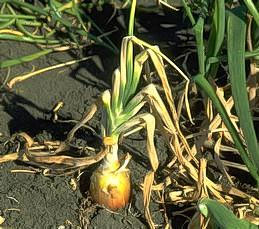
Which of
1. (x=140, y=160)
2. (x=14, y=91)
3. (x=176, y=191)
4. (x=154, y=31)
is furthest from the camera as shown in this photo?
(x=154, y=31)

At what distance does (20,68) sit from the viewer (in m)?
2.15

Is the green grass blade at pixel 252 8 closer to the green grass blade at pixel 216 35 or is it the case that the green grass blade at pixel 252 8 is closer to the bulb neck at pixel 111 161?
the green grass blade at pixel 216 35

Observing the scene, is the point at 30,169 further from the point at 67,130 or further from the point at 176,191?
the point at 176,191

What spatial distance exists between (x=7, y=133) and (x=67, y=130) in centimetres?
16

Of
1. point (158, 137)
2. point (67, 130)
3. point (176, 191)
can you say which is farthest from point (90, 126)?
point (176, 191)

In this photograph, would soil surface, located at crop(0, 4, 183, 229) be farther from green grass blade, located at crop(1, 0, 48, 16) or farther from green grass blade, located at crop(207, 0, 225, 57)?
green grass blade, located at crop(207, 0, 225, 57)

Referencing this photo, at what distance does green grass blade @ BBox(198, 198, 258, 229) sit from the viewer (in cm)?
134

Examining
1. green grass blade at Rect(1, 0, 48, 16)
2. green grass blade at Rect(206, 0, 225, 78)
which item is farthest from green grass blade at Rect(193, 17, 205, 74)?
green grass blade at Rect(1, 0, 48, 16)

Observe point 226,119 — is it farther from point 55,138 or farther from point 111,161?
point 55,138

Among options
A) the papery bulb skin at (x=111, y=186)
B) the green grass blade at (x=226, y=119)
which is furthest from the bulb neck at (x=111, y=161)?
the green grass blade at (x=226, y=119)

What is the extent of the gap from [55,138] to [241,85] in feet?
2.00

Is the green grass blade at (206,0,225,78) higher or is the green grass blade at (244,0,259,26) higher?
the green grass blade at (244,0,259,26)

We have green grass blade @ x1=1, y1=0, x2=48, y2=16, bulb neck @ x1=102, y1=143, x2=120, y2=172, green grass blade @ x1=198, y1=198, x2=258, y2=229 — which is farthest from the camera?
green grass blade @ x1=1, y1=0, x2=48, y2=16

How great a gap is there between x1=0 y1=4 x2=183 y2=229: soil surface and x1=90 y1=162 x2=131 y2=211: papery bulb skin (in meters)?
0.03
